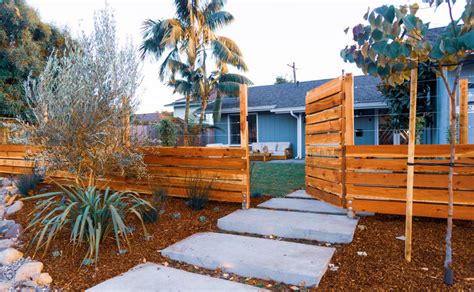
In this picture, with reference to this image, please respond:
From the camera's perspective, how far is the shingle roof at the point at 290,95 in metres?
12.2

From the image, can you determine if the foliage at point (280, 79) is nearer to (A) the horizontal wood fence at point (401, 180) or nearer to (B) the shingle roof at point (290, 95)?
(B) the shingle roof at point (290, 95)

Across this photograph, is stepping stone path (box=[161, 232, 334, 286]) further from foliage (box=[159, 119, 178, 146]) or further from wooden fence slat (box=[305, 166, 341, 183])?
foliage (box=[159, 119, 178, 146])

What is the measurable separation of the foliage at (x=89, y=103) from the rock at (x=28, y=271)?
1.69 m

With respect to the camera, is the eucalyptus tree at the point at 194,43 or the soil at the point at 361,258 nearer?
the soil at the point at 361,258

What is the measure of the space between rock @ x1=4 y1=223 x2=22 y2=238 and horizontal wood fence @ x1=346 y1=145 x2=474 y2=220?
4.27 meters

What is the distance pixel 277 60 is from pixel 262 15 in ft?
58.4

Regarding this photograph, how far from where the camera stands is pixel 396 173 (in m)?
3.91

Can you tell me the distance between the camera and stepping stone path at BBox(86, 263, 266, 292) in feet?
8.39

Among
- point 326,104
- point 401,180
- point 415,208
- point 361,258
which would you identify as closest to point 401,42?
point 361,258

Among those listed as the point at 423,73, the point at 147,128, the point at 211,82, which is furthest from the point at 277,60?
the point at 147,128

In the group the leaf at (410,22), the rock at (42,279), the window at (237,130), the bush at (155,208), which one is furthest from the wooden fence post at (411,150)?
the window at (237,130)

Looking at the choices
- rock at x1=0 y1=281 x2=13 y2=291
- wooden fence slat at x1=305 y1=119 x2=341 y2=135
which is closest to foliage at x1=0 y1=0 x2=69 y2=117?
rock at x1=0 y1=281 x2=13 y2=291

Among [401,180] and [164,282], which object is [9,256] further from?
[401,180]

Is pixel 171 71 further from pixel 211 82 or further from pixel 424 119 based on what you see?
pixel 424 119
